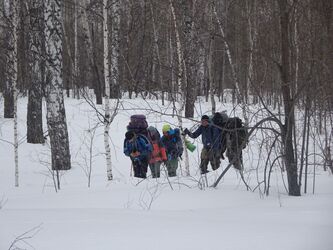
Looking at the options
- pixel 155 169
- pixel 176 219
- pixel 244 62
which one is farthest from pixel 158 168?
pixel 176 219

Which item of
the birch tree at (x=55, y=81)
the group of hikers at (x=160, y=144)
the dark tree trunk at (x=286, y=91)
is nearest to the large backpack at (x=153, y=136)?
the group of hikers at (x=160, y=144)

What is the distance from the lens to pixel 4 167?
1010 centimetres

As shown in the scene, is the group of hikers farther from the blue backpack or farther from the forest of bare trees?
the forest of bare trees

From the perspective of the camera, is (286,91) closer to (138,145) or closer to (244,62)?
(244,62)

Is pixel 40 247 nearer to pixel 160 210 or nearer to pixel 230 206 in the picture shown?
pixel 160 210

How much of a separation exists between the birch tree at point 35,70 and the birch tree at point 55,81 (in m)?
0.79

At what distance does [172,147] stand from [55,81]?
113 inches

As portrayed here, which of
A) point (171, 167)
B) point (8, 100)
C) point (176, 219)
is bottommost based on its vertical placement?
point (171, 167)

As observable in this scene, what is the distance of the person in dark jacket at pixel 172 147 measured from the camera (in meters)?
8.59

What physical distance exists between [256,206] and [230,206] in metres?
0.30

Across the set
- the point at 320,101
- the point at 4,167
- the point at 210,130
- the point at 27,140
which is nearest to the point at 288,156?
the point at 320,101

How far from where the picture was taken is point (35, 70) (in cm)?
1125

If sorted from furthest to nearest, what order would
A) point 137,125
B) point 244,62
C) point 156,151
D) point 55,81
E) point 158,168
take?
point 55,81 < point 158,168 < point 156,151 < point 137,125 < point 244,62

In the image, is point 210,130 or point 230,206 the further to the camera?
point 210,130
